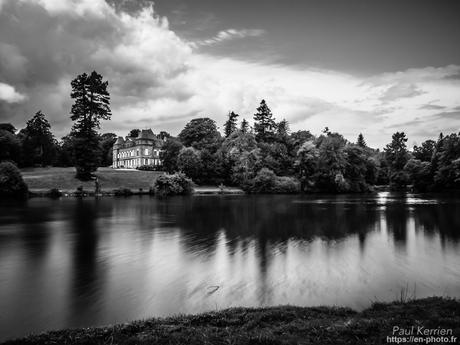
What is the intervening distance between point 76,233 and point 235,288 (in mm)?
14159

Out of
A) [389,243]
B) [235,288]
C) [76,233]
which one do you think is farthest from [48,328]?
[389,243]

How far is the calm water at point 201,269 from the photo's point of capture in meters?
8.58

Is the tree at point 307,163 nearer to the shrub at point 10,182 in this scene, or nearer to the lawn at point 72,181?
the lawn at point 72,181

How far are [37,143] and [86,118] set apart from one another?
1285 inches

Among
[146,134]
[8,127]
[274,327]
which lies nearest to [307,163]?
[146,134]

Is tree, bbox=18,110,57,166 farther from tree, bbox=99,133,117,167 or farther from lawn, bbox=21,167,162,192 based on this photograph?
tree, bbox=99,133,117,167

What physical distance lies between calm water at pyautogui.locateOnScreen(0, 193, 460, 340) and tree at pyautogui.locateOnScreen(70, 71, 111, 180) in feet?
138

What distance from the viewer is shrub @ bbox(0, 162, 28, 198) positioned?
46.9m

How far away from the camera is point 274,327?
6.14 m

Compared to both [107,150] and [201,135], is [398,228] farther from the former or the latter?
[107,150]

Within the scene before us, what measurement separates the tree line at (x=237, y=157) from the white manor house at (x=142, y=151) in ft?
79.6

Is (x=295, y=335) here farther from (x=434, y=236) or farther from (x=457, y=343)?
(x=434, y=236)

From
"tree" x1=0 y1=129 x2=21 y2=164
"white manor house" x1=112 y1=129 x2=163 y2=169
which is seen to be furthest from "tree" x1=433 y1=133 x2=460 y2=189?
"tree" x1=0 y1=129 x2=21 y2=164

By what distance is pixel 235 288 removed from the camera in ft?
32.3
